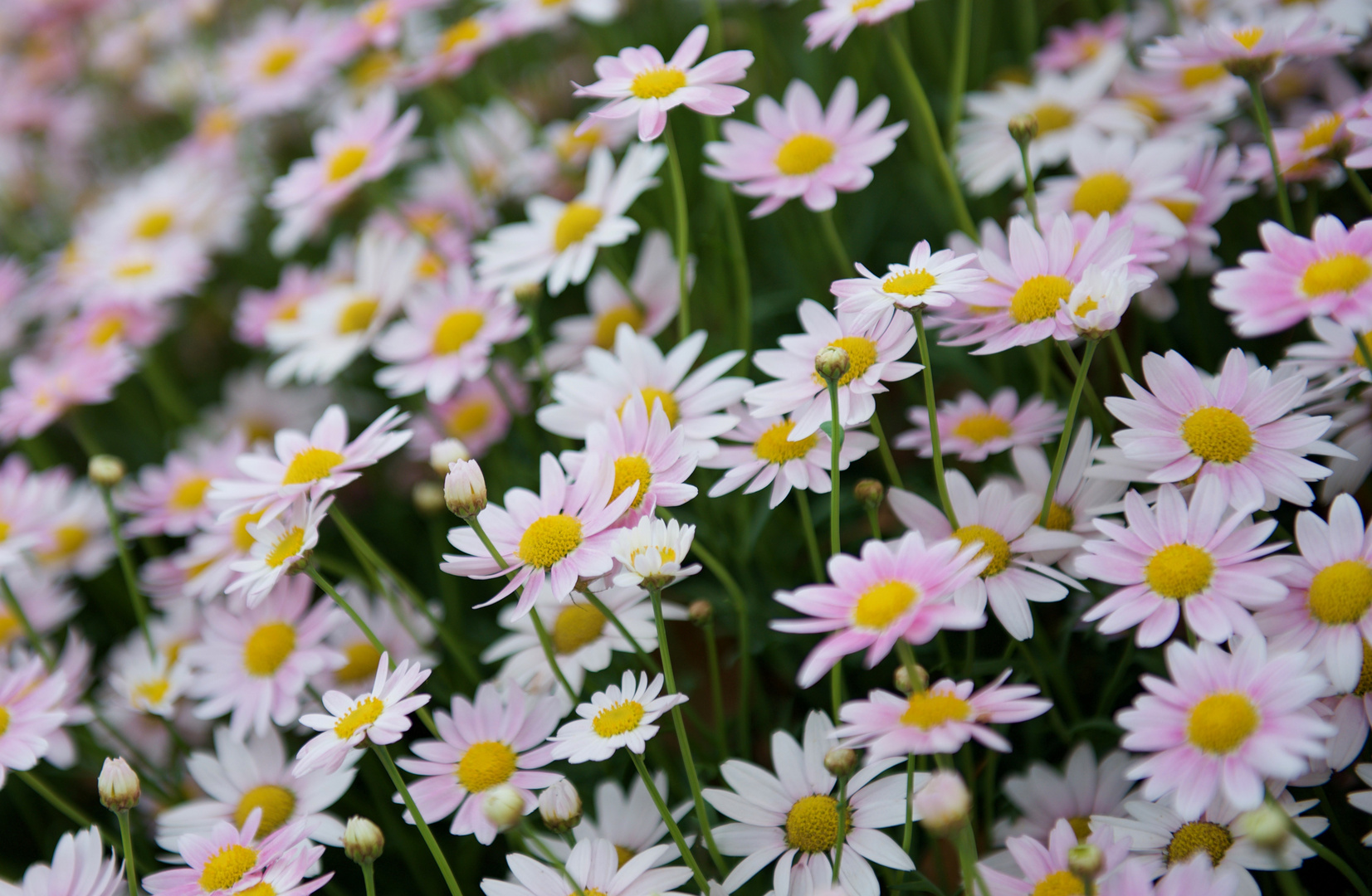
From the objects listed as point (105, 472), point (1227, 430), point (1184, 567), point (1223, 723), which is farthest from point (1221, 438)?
point (105, 472)

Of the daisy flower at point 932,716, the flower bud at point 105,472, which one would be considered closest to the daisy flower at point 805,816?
the daisy flower at point 932,716

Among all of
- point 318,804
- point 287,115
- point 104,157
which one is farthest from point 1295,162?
point 104,157

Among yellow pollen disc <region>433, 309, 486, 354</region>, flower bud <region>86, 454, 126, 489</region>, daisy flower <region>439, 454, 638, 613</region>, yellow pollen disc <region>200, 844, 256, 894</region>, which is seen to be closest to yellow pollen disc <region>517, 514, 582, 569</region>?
daisy flower <region>439, 454, 638, 613</region>

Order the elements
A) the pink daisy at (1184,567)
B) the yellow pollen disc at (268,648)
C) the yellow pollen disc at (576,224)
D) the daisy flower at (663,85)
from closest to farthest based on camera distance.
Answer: the pink daisy at (1184,567) → the daisy flower at (663,85) → the yellow pollen disc at (268,648) → the yellow pollen disc at (576,224)

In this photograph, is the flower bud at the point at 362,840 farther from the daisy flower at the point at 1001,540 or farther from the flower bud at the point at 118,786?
the daisy flower at the point at 1001,540

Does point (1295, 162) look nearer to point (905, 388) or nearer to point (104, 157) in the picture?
point (905, 388)

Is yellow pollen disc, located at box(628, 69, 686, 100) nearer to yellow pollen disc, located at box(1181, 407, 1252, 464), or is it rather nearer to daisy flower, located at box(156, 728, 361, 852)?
yellow pollen disc, located at box(1181, 407, 1252, 464)
